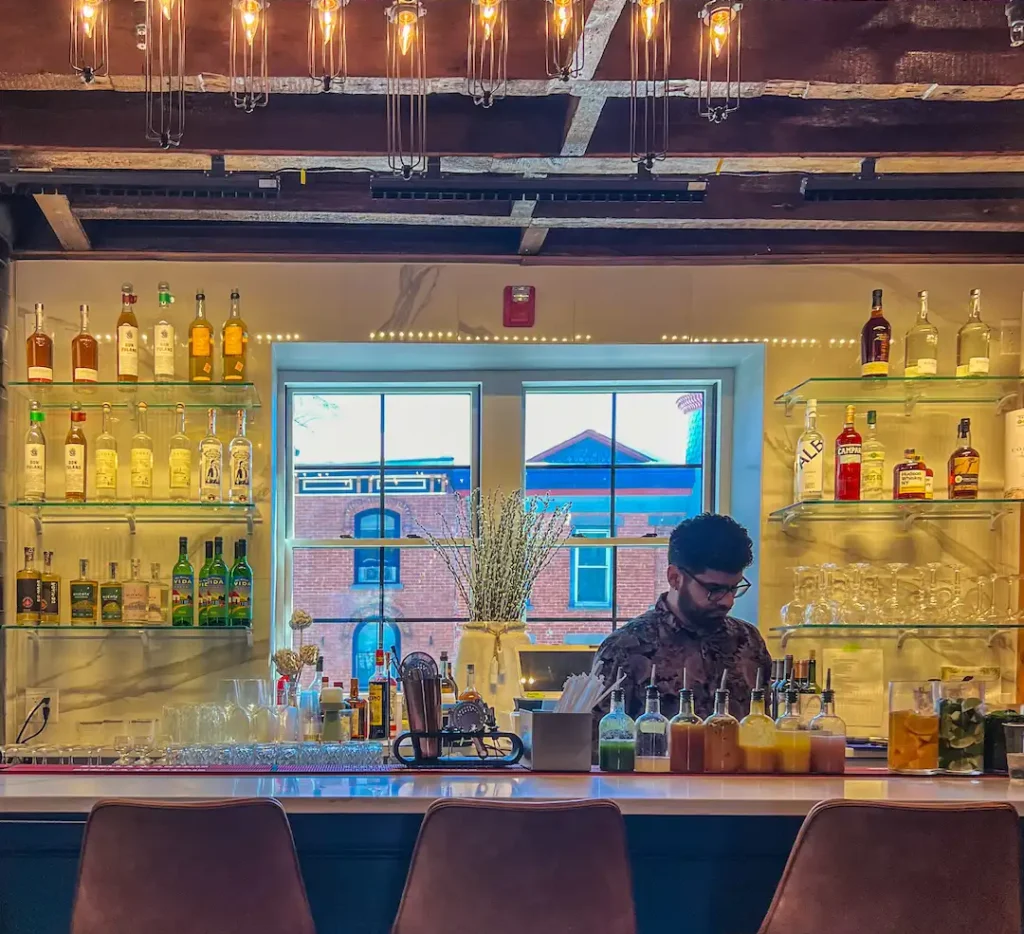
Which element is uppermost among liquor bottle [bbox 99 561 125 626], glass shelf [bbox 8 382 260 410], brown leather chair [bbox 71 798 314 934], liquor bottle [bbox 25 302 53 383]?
liquor bottle [bbox 25 302 53 383]

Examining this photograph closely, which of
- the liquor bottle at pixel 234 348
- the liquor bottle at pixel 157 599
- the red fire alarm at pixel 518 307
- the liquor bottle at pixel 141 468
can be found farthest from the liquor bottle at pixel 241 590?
the red fire alarm at pixel 518 307

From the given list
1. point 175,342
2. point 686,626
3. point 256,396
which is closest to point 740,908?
point 686,626

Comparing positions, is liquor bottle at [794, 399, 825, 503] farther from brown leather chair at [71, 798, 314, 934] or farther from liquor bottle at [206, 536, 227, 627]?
brown leather chair at [71, 798, 314, 934]

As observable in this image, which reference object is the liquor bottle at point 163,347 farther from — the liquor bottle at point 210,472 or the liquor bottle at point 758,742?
the liquor bottle at point 758,742

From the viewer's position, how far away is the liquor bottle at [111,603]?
3859 mm

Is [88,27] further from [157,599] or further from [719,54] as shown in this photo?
[157,599]

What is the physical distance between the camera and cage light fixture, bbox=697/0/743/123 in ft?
7.11

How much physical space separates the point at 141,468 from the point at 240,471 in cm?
35

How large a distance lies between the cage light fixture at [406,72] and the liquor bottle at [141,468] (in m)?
1.51

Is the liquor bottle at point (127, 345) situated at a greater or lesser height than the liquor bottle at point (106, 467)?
greater

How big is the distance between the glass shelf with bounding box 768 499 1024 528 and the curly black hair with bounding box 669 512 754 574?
1.06 meters

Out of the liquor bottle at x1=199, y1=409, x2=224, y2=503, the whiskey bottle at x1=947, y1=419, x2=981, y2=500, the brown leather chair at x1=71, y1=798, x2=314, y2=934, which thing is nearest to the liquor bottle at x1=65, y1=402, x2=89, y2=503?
the liquor bottle at x1=199, y1=409, x2=224, y2=503

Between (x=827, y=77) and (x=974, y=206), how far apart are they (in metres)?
1.28

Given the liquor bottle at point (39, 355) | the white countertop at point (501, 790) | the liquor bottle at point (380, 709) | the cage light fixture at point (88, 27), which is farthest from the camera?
the liquor bottle at point (39, 355)
